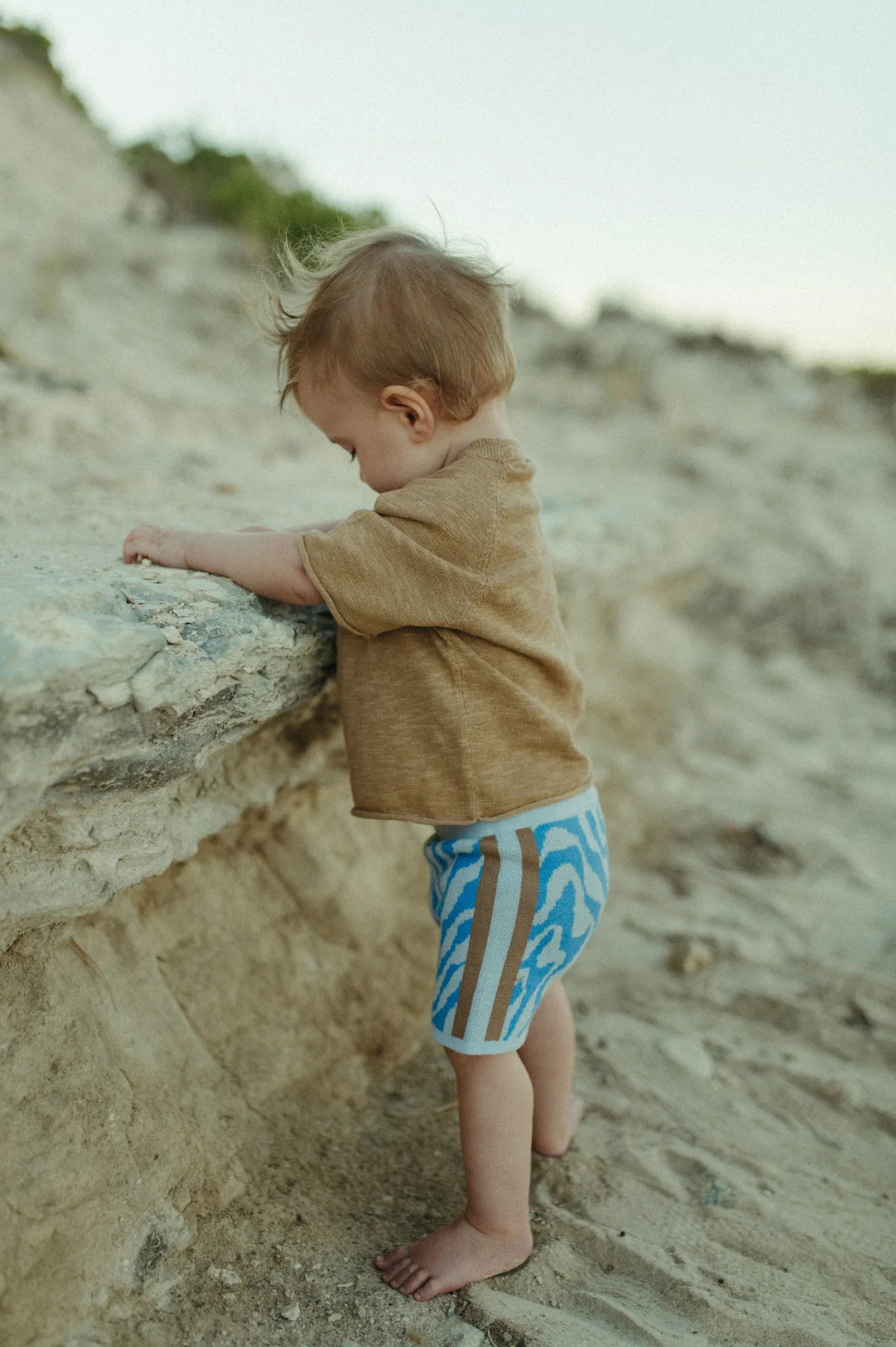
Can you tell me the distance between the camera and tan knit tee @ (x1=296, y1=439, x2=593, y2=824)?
1500 mm

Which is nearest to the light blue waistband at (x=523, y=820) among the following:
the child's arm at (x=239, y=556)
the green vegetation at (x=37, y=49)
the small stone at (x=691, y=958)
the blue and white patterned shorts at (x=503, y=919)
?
the blue and white patterned shorts at (x=503, y=919)

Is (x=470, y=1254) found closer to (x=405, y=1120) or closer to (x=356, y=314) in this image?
(x=405, y=1120)

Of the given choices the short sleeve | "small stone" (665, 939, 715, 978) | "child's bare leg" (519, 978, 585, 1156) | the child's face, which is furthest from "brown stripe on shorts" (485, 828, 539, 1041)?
"small stone" (665, 939, 715, 978)

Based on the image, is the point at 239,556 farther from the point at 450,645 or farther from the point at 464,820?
the point at 464,820

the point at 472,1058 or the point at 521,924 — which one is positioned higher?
the point at 521,924

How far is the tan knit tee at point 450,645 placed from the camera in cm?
150

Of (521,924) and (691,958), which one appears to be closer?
(521,924)

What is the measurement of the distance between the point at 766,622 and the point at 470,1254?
368 centimetres

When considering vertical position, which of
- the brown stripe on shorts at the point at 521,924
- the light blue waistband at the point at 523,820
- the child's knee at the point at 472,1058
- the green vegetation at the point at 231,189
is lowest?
the child's knee at the point at 472,1058

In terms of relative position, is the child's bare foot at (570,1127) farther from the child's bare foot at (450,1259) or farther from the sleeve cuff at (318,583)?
the sleeve cuff at (318,583)

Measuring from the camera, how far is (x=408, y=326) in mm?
1542

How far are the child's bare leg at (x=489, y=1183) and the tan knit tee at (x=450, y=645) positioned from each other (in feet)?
1.50

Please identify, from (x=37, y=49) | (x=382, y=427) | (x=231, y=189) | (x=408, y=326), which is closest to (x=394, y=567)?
(x=382, y=427)

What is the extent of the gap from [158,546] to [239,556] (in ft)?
0.52
